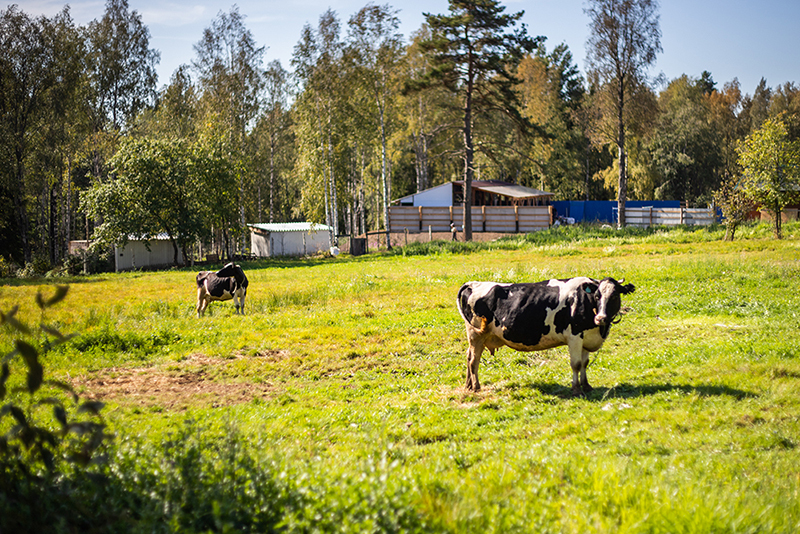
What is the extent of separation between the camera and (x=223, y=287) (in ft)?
60.6

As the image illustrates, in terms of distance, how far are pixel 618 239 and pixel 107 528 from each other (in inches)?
1417

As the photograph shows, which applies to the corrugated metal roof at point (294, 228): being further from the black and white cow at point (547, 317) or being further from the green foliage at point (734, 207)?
the black and white cow at point (547, 317)

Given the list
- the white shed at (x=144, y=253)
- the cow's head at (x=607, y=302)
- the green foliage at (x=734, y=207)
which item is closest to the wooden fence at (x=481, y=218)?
the green foliage at (x=734, y=207)

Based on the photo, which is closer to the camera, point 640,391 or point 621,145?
point 640,391

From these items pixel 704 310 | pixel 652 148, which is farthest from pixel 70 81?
pixel 652 148

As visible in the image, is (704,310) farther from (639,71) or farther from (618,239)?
(639,71)

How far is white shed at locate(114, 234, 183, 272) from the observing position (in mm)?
41344

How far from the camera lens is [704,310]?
14.3m

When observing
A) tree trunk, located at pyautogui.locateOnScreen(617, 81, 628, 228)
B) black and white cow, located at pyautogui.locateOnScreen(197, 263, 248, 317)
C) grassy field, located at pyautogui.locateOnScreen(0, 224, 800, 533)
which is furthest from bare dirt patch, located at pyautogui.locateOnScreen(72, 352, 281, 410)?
tree trunk, located at pyautogui.locateOnScreen(617, 81, 628, 228)

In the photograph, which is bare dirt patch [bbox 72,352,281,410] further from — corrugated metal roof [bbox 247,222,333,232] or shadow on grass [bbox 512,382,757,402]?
corrugated metal roof [bbox 247,222,333,232]

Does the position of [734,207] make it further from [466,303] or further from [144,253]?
[144,253]

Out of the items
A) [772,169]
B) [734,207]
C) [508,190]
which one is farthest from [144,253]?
[772,169]

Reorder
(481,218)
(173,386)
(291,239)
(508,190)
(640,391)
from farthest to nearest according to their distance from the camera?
(508,190) < (291,239) < (481,218) < (173,386) < (640,391)

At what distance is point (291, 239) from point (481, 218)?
54.0ft
